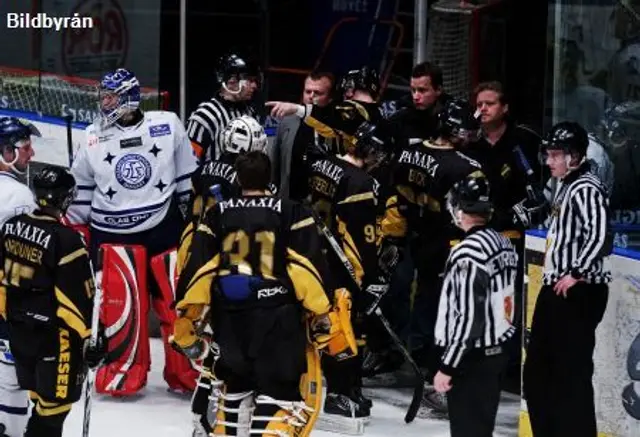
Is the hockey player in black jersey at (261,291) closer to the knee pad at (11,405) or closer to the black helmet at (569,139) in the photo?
the knee pad at (11,405)

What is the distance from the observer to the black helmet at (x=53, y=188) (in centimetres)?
804

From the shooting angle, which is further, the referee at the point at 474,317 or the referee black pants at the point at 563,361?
the referee black pants at the point at 563,361

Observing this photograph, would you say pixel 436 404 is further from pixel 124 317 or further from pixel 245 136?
pixel 245 136

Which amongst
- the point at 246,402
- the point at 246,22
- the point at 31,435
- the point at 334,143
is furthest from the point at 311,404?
the point at 246,22

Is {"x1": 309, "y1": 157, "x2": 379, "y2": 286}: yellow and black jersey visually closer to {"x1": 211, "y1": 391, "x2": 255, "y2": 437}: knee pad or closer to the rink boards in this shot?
the rink boards

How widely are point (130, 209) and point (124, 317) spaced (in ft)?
1.73

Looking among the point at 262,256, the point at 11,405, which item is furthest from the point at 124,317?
the point at 262,256

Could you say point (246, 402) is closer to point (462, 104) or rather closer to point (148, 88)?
point (462, 104)

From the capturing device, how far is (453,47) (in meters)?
11.9

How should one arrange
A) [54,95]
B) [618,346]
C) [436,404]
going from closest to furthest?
[618,346]
[436,404]
[54,95]

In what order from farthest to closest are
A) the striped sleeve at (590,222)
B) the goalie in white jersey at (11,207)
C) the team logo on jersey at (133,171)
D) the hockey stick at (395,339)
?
the team logo on jersey at (133,171) → the hockey stick at (395,339) → the goalie in white jersey at (11,207) → the striped sleeve at (590,222)

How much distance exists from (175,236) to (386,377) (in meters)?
1.30

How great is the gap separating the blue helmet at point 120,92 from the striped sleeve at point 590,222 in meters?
2.42

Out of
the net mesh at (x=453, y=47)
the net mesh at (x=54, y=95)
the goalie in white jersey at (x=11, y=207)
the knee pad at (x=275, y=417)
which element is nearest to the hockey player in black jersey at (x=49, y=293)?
the goalie in white jersey at (x=11, y=207)
